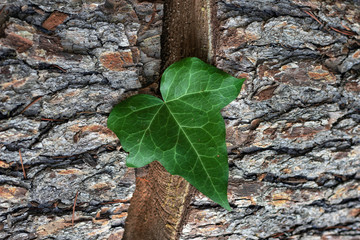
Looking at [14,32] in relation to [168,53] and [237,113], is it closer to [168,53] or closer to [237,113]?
[168,53]

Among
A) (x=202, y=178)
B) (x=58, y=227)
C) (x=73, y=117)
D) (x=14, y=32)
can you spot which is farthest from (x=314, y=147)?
(x=14, y=32)

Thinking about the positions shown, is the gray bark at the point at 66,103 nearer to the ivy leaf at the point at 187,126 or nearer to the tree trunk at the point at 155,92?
the tree trunk at the point at 155,92

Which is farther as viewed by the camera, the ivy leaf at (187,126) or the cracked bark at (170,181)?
the cracked bark at (170,181)

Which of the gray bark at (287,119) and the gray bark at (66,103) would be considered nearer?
the gray bark at (66,103)

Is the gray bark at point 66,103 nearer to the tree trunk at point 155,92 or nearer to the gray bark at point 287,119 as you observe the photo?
the tree trunk at point 155,92

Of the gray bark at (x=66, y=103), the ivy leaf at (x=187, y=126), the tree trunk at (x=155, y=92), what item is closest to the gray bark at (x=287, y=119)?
the tree trunk at (x=155, y=92)

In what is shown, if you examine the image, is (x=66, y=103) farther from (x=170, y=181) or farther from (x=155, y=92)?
(x=170, y=181)
